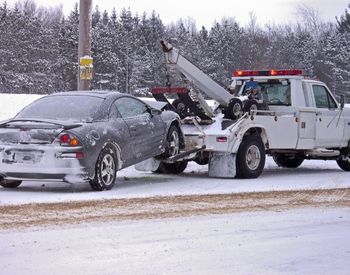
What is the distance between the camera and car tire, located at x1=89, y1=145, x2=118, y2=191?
34.9 feet

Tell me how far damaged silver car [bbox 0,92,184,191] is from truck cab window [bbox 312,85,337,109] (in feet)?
14.9

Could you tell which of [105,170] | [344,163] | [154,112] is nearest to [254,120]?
[154,112]

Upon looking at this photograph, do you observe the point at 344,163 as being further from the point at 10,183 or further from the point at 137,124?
the point at 10,183

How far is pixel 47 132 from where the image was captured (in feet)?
34.3

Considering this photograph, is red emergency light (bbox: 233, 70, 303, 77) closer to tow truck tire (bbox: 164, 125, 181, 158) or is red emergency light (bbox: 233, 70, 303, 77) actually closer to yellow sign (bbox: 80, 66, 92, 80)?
tow truck tire (bbox: 164, 125, 181, 158)

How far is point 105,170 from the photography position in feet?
35.6

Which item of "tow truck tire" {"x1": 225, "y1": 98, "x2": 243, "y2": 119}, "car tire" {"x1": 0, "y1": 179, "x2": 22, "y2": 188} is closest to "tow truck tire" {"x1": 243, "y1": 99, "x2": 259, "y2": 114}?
"tow truck tire" {"x1": 225, "y1": 98, "x2": 243, "y2": 119}

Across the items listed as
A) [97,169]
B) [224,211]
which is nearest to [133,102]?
[97,169]

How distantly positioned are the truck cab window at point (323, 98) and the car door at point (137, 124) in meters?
4.48

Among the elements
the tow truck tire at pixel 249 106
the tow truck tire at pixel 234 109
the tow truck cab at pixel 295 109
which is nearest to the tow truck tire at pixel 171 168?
the tow truck tire at pixel 234 109

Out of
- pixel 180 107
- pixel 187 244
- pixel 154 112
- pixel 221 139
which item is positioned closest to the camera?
pixel 187 244

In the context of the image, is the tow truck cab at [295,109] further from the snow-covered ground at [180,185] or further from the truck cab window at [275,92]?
the snow-covered ground at [180,185]

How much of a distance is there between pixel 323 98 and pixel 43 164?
7299 millimetres

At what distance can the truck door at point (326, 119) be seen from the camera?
49.4 ft
